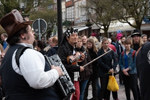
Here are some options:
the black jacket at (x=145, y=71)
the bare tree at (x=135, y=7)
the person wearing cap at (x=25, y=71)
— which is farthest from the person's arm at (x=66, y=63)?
the bare tree at (x=135, y=7)

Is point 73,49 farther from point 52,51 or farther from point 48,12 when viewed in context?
point 48,12

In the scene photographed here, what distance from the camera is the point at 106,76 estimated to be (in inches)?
302

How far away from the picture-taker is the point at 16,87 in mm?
2914

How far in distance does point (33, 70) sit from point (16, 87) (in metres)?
0.31

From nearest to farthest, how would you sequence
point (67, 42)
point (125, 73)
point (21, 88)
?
point (21, 88) < point (67, 42) < point (125, 73)

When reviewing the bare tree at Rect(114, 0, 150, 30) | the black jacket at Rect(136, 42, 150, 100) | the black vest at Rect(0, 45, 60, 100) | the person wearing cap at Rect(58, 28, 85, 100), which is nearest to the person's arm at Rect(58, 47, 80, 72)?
the person wearing cap at Rect(58, 28, 85, 100)

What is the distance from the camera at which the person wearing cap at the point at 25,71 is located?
2791 mm

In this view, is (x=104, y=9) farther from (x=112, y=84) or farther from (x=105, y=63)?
(x=112, y=84)

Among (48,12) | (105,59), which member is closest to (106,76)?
(105,59)

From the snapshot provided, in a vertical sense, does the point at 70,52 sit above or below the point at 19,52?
below

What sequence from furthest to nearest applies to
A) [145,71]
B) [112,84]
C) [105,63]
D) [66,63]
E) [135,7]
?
[135,7] < [105,63] < [112,84] < [66,63] < [145,71]

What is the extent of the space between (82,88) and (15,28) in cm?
398

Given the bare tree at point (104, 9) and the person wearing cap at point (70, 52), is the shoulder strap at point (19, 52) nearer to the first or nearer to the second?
the person wearing cap at point (70, 52)

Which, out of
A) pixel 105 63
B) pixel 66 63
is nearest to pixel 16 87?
pixel 66 63
